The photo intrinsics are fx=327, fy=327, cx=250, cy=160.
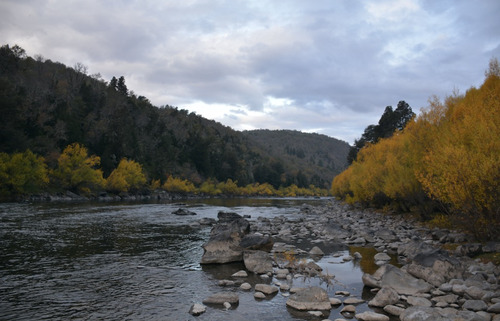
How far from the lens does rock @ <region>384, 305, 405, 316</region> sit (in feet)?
30.1

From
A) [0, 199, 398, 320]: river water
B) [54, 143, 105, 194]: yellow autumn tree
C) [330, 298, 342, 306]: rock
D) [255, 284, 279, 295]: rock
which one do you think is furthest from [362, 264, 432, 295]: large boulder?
[54, 143, 105, 194]: yellow autumn tree

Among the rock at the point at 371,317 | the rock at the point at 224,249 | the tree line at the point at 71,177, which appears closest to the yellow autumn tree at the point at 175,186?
the tree line at the point at 71,177

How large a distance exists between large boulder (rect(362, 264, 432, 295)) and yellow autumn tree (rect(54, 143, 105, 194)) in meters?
69.6

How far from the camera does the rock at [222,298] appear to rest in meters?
10.2

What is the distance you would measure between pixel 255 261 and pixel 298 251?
4.84m

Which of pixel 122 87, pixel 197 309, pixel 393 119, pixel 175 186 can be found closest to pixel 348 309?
pixel 197 309

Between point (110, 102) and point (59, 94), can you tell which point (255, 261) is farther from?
point (110, 102)

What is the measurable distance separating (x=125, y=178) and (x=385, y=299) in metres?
88.0

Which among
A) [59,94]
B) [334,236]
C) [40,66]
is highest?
[40,66]

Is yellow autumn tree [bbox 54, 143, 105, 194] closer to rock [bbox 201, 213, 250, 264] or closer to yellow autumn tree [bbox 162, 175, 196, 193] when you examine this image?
yellow autumn tree [bbox 162, 175, 196, 193]

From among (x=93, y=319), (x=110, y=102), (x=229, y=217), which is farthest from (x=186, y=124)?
(x=93, y=319)

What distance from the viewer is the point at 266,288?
11234mm

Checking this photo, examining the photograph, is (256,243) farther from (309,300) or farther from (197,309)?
(197,309)

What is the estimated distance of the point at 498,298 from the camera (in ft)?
30.7
